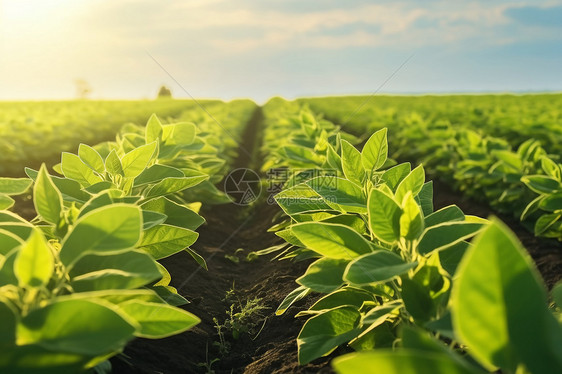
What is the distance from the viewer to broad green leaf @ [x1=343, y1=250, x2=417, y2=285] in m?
1.31

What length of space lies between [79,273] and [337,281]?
788 millimetres

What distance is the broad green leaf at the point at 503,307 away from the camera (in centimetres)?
94

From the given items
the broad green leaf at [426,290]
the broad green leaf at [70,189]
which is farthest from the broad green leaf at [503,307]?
the broad green leaf at [70,189]

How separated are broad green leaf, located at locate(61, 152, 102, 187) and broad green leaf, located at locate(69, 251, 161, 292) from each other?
1.01 m

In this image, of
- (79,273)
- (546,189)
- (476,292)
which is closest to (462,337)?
(476,292)

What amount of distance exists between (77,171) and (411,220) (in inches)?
62.9

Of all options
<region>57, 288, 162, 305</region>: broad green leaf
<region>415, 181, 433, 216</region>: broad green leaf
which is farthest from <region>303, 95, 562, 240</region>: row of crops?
<region>57, 288, 162, 305</region>: broad green leaf

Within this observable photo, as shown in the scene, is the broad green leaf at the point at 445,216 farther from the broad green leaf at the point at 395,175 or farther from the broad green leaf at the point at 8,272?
the broad green leaf at the point at 8,272

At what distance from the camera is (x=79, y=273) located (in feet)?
4.78

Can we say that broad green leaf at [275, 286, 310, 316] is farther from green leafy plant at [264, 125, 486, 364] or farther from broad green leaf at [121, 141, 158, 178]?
broad green leaf at [121, 141, 158, 178]

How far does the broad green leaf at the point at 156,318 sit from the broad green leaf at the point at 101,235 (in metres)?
0.15

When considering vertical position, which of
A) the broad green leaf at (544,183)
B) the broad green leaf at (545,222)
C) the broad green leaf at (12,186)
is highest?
the broad green leaf at (12,186)

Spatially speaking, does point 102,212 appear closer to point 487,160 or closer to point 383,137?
point 383,137

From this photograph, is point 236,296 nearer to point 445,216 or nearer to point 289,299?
point 289,299
